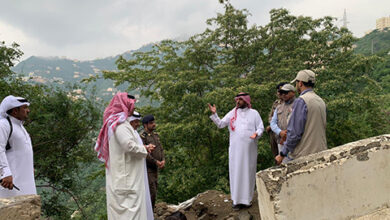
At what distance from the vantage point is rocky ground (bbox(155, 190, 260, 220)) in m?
4.77

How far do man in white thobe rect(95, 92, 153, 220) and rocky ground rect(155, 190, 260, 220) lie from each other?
1675 millimetres

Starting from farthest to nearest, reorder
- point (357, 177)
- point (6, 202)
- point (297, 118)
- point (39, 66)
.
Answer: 1. point (39, 66)
2. point (297, 118)
3. point (357, 177)
4. point (6, 202)

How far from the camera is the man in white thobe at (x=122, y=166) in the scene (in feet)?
11.5

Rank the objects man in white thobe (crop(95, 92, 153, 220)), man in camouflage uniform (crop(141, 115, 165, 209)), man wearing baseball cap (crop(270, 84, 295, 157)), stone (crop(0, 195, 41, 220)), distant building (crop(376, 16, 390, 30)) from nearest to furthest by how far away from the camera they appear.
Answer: stone (crop(0, 195, 41, 220)), man in white thobe (crop(95, 92, 153, 220)), man wearing baseball cap (crop(270, 84, 295, 157)), man in camouflage uniform (crop(141, 115, 165, 209)), distant building (crop(376, 16, 390, 30))

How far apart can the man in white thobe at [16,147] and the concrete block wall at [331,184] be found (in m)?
2.65

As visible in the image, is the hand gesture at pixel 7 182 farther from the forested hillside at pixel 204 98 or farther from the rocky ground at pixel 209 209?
the forested hillside at pixel 204 98

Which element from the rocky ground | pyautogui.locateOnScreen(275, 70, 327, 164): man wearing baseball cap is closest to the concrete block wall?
pyautogui.locateOnScreen(275, 70, 327, 164): man wearing baseball cap

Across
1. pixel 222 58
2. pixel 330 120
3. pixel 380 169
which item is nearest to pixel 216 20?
pixel 222 58

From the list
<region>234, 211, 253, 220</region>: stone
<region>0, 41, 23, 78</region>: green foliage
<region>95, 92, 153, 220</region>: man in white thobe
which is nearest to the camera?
<region>95, 92, 153, 220</region>: man in white thobe

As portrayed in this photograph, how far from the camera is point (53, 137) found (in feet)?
25.1

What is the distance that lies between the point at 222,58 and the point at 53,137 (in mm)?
5584

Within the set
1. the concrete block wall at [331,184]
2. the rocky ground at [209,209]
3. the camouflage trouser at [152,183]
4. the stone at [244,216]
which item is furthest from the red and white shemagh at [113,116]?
the stone at [244,216]

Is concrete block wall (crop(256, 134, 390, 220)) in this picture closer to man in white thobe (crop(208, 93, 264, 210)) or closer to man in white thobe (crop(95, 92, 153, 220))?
man in white thobe (crop(95, 92, 153, 220))

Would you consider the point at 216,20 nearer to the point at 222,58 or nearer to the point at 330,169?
the point at 222,58
